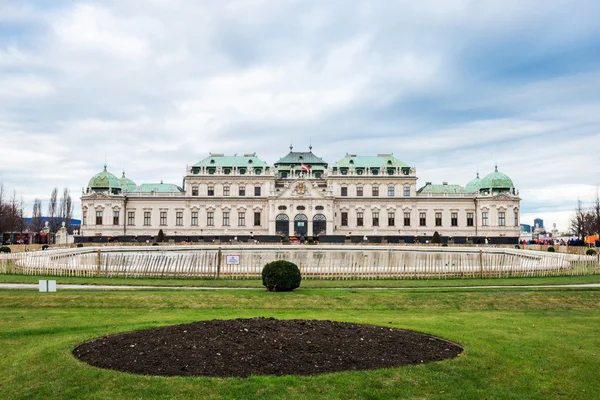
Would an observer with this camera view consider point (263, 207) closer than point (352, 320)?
No

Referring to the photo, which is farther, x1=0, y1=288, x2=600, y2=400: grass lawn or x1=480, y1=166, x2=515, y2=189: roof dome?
x1=480, y1=166, x2=515, y2=189: roof dome

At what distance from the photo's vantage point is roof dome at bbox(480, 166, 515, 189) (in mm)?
91812

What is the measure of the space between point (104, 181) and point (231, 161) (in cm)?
2266

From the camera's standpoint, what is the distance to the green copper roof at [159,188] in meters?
94.3

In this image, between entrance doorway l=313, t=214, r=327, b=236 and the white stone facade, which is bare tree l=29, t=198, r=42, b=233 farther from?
entrance doorway l=313, t=214, r=327, b=236

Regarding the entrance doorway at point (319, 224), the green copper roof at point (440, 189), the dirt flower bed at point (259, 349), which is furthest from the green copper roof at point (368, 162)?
the dirt flower bed at point (259, 349)

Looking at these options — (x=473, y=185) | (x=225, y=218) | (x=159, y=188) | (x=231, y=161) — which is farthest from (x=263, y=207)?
(x=473, y=185)

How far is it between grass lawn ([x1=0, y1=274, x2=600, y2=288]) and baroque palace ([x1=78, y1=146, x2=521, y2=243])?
5886 centimetres

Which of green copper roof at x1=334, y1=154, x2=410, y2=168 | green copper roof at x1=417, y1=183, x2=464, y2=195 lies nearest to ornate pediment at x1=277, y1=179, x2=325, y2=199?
green copper roof at x1=334, y1=154, x2=410, y2=168

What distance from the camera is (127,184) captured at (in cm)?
9731

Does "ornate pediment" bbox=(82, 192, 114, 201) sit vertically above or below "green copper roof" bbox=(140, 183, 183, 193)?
below

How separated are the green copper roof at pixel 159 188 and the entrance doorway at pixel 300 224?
22678mm

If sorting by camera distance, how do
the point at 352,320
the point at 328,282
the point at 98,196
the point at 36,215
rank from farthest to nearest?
the point at 36,215
the point at 98,196
the point at 328,282
the point at 352,320

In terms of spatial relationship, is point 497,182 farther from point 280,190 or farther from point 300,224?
point 280,190
